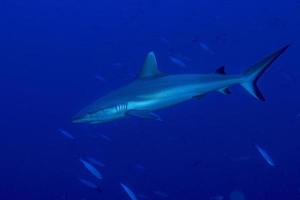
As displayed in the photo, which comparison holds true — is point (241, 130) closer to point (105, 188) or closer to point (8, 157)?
point (105, 188)

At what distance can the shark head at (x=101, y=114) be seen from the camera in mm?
4516

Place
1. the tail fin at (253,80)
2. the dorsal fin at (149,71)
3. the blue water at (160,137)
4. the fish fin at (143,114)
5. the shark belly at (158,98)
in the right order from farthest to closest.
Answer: the blue water at (160,137) < the dorsal fin at (149,71) < the tail fin at (253,80) < the shark belly at (158,98) < the fish fin at (143,114)

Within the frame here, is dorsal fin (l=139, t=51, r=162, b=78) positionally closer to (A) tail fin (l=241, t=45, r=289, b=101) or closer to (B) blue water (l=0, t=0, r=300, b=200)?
(A) tail fin (l=241, t=45, r=289, b=101)

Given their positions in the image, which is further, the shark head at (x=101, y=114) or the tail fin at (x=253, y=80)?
the tail fin at (x=253, y=80)

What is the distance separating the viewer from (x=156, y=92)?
4.72 m

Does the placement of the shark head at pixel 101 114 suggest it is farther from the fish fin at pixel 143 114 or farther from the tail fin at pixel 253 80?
the tail fin at pixel 253 80

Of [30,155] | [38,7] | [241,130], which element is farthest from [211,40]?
[38,7]

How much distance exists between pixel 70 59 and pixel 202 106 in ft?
84.6

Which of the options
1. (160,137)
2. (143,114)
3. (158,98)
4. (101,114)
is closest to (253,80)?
(158,98)

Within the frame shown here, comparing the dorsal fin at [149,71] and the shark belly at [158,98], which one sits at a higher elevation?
the dorsal fin at [149,71]

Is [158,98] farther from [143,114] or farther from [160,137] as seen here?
[160,137]

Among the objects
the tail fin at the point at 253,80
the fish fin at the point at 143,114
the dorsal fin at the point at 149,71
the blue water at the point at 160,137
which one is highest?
the blue water at the point at 160,137

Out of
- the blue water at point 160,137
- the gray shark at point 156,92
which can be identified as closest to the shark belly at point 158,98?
the gray shark at point 156,92

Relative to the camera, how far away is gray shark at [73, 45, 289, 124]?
4.56 metres
